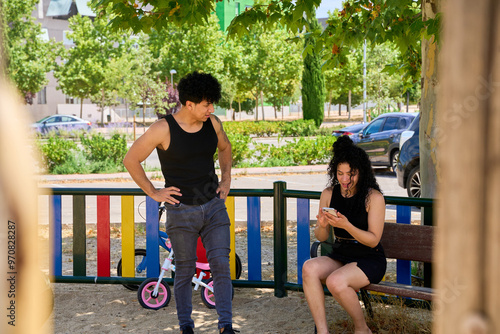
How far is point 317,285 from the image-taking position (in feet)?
14.0

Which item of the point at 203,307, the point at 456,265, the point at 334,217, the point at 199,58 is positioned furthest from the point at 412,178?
the point at 199,58

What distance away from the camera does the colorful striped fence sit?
5.48 meters

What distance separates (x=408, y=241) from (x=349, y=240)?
1.92 ft

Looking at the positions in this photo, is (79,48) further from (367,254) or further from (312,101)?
(367,254)

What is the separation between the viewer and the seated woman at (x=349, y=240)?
4160 millimetres

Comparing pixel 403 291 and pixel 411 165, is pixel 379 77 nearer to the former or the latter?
pixel 411 165

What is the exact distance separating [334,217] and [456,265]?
3484mm

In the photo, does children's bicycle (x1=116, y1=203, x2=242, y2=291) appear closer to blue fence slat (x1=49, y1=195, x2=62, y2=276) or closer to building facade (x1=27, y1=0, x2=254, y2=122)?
blue fence slat (x1=49, y1=195, x2=62, y2=276)

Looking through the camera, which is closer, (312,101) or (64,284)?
(64,284)

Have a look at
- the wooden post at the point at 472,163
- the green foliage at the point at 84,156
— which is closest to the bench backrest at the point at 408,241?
the wooden post at the point at 472,163

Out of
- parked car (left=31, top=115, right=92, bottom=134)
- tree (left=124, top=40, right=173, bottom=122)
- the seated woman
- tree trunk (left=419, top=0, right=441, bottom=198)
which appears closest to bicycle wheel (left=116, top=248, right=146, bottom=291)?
the seated woman

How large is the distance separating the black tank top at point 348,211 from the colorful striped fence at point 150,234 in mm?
861

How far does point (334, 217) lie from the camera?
4180 mm

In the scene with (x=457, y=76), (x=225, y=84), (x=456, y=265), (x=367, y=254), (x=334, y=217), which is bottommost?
(x=367, y=254)
